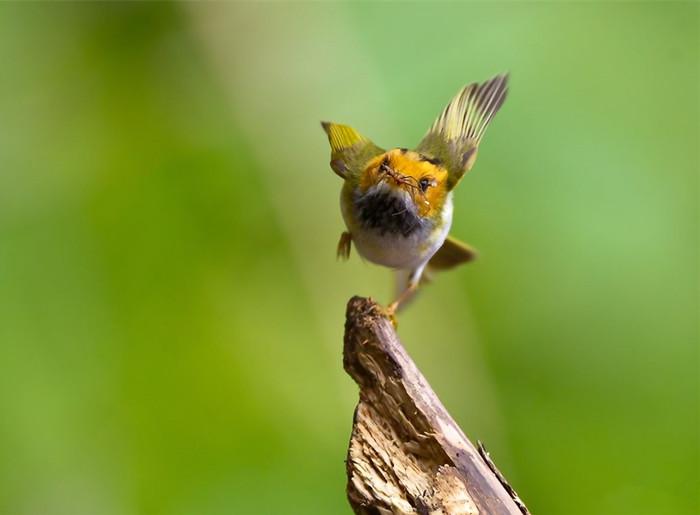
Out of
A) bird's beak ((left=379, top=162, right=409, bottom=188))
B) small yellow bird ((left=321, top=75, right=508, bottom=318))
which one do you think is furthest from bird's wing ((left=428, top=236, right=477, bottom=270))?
bird's beak ((left=379, top=162, right=409, bottom=188))

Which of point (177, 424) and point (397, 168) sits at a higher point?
point (397, 168)

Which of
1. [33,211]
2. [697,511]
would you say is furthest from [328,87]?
[697,511]

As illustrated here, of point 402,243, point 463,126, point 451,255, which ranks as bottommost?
point 451,255

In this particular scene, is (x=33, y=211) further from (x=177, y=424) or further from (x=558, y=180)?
(x=558, y=180)

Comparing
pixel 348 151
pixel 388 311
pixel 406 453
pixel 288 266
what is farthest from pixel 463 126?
pixel 406 453

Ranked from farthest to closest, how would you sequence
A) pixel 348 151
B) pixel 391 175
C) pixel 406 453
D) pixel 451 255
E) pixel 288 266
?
pixel 288 266, pixel 451 255, pixel 348 151, pixel 391 175, pixel 406 453

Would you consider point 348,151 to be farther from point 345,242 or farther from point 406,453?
point 406,453

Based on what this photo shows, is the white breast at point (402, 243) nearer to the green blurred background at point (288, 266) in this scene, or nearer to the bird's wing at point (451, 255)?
the bird's wing at point (451, 255)
